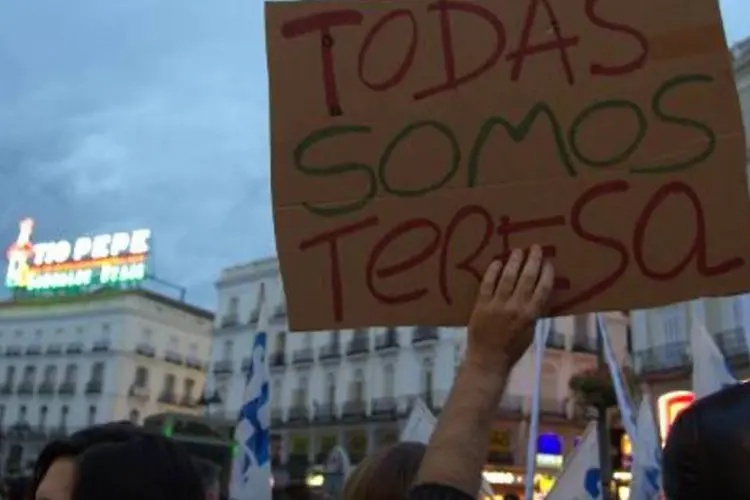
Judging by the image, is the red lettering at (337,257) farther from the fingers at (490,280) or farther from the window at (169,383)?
the window at (169,383)

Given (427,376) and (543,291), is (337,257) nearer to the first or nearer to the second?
(543,291)

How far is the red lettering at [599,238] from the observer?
1.98 m

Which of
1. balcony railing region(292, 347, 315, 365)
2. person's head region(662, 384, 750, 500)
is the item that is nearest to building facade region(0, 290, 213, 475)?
balcony railing region(292, 347, 315, 365)

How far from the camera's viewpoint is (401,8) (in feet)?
7.40

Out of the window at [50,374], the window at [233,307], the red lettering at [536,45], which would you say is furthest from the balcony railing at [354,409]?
the red lettering at [536,45]

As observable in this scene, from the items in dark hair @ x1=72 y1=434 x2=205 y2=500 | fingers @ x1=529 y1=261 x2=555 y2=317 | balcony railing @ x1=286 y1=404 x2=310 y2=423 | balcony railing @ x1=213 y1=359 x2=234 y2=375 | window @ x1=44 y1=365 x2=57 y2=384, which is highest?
window @ x1=44 y1=365 x2=57 y2=384

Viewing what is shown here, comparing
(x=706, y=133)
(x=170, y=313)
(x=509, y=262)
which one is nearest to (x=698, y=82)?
(x=706, y=133)

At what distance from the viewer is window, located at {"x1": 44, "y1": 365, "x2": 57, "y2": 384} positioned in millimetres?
57031

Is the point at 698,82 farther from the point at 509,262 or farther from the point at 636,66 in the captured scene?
the point at 509,262

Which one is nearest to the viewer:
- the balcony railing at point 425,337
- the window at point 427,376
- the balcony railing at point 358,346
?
the window at point 427,376

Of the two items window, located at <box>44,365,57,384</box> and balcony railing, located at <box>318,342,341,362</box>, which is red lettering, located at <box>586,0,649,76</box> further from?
window, located at <box>44,365,57,384</box>

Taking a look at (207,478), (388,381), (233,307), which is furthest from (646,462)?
(233,307)

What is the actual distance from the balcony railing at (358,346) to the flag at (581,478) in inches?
1409

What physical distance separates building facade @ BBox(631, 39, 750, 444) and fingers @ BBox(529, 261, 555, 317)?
23.6m
